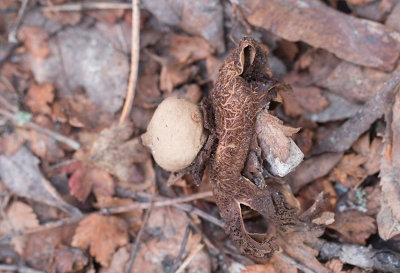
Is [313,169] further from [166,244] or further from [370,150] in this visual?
[166,244]

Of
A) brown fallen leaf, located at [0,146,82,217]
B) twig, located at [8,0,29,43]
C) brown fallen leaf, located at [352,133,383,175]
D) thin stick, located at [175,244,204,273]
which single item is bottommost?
thin stick, located at [175,244,204,273]

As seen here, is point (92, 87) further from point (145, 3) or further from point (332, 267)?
point (332, 267)

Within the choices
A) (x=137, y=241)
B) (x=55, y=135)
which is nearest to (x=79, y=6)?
(x=55, y=135)

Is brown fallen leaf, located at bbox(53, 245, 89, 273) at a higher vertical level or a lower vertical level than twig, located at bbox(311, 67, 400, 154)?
lower

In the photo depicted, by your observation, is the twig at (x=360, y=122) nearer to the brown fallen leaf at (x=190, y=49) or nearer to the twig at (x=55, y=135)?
the brown fallen leaf at (x=190, y=49)

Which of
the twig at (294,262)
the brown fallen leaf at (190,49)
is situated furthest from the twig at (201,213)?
the brown fallen leaf at (190,49)

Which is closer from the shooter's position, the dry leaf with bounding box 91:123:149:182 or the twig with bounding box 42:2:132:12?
the dry leaf with bounding box 91:123:149:182

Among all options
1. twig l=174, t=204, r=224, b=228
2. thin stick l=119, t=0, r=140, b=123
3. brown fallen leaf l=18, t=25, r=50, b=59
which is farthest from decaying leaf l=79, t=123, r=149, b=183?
brown fallen leaf l=18, t=25, r=50, b=59

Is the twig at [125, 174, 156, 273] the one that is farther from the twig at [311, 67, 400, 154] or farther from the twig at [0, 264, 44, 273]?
the twig at [311, 67, 400, 154]
